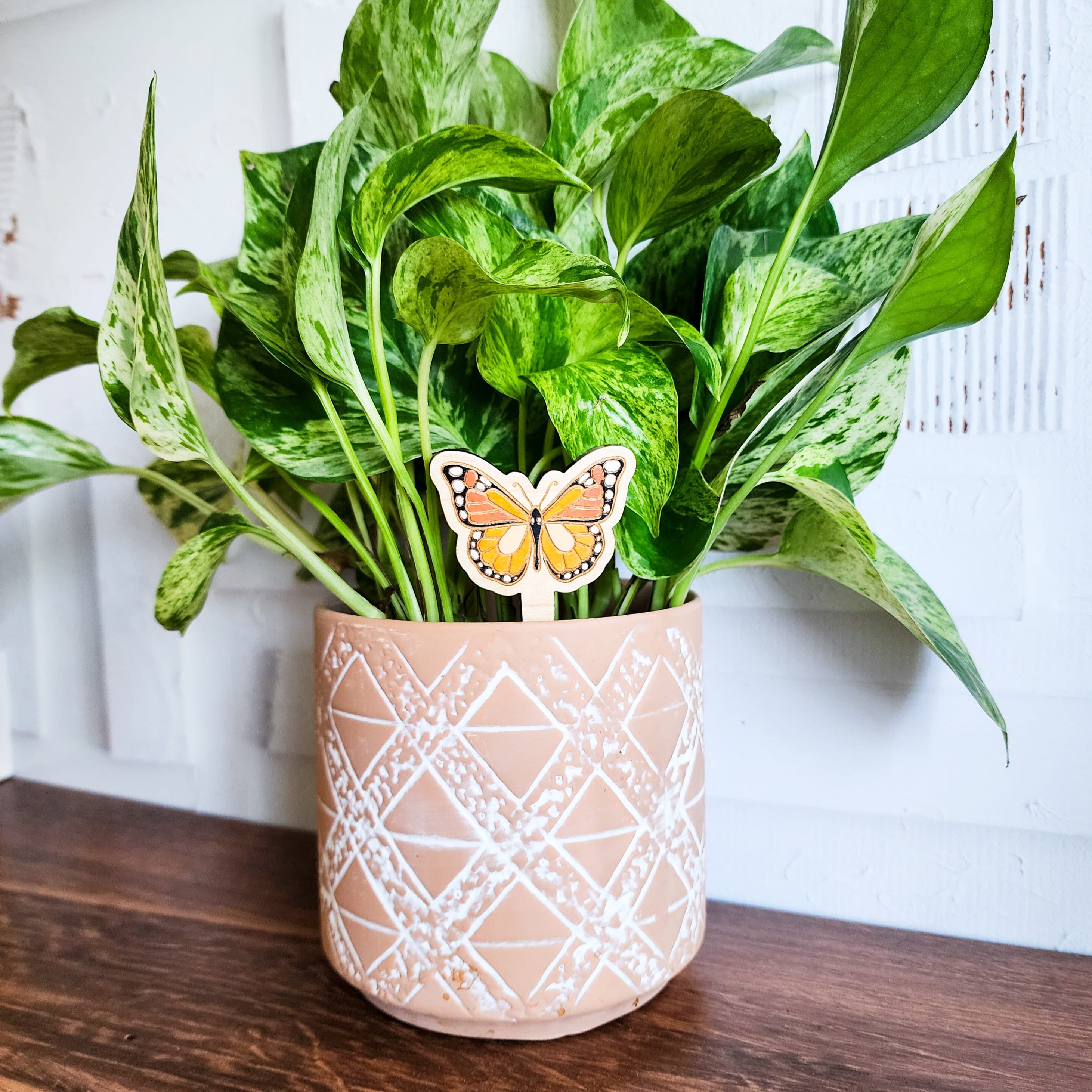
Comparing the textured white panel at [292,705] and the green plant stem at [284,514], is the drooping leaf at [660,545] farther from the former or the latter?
the textured white panel at [292,705]

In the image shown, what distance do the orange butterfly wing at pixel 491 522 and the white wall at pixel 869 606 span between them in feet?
0.86

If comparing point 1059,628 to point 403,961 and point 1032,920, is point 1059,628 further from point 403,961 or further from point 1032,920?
point 403,961

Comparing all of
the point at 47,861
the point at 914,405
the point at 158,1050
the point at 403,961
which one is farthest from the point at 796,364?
the point at 47,861

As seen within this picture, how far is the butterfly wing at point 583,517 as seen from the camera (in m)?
0.38

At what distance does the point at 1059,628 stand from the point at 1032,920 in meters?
0.19

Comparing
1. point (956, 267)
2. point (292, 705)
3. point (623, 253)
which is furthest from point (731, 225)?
point (292, 705)

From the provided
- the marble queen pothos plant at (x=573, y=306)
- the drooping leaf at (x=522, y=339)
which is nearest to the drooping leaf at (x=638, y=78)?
the marble queen pothos plant at (x=573, y=306)

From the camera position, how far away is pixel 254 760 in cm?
79

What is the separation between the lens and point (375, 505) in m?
0.45

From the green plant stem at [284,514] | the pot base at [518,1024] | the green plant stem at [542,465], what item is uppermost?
the green plant stem at [542,465]

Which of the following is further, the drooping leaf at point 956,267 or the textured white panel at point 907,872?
the textured white panel at point 907,872

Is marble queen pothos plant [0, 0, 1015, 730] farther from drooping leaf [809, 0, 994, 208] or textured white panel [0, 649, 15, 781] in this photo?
textured white panel [0, 649, 15, 781]

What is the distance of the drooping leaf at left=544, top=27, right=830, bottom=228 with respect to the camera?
1.57ft

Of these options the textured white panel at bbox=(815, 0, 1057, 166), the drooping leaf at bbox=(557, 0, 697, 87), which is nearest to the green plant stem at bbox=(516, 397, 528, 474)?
the drooping leaf at bbox=(557, 0, 697, 87)
